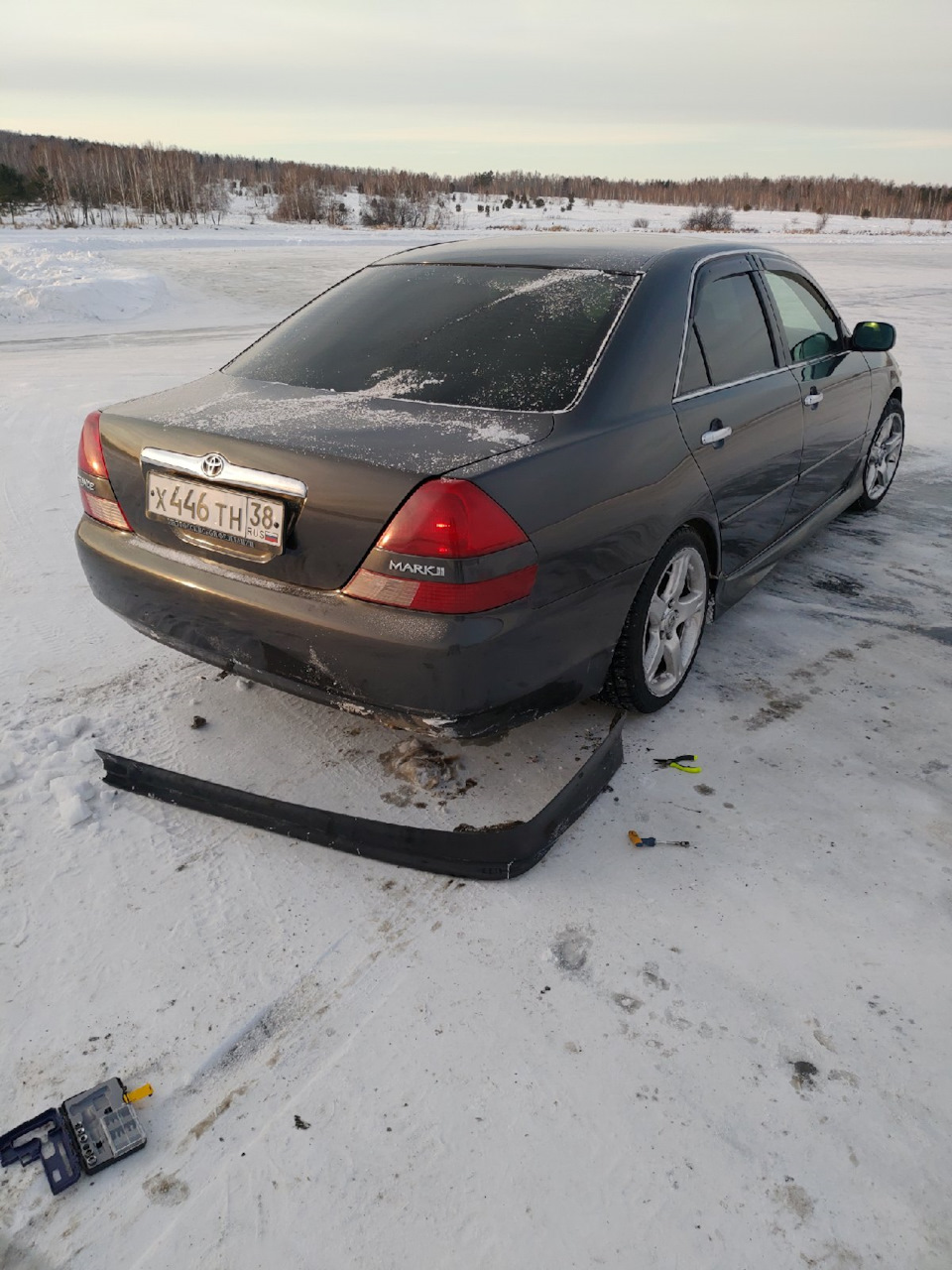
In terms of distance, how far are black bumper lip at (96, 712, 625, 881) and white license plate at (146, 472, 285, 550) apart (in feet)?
2.34

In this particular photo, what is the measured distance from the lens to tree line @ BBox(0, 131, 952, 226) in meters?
35.2

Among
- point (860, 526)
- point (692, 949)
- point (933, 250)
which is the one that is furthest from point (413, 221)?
point (692, 949)

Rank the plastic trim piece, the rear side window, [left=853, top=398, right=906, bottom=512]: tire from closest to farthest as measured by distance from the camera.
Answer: the plastic trim piece < the rear side window < [left=853, top=398, right=906, bottom=512]: tire

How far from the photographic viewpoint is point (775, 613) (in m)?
3.90

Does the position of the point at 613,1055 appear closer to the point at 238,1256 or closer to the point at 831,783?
the point at 238,1256

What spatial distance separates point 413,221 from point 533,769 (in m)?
41.8

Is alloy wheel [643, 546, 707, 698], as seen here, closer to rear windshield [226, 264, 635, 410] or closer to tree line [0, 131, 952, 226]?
rear windshield [226, 264, 635, 410]

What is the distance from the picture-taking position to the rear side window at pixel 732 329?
304 centimetres

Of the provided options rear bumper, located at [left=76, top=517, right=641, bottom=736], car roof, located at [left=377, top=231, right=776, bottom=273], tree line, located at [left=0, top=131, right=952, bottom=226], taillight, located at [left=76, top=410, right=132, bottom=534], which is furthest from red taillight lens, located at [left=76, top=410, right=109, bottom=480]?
tree line, located at [left=0, top=131, right=952, bottom=226]

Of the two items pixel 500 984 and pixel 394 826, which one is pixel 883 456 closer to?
pixel 394 826

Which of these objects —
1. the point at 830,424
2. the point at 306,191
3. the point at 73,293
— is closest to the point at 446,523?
the point at 830,424

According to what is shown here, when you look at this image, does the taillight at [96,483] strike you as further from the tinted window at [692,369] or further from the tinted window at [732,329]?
the tinted window at [732,329]

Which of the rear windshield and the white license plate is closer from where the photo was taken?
the white license plate

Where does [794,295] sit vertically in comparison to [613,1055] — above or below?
above
